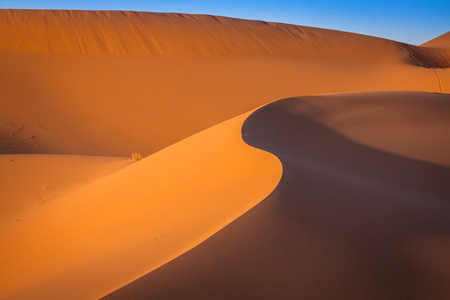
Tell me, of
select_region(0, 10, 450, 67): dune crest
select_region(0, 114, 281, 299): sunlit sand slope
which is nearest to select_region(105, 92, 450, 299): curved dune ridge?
select_region(0, 114, 281, 299): sunlit sand slope

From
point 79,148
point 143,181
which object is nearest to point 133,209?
point 143,181

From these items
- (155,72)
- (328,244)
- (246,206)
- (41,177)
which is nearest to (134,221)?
(246,206)

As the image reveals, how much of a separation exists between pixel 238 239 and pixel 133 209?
5.22 ft

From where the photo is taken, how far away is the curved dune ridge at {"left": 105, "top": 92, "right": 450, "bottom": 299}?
197 cm

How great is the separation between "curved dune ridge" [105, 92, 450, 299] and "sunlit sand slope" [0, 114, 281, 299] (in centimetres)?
19

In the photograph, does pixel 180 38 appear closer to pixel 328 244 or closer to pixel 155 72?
pixel 155 72

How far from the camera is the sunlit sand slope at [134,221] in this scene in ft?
7.77

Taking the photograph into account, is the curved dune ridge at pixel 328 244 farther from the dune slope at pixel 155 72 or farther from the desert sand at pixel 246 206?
the dune slope at pixel 155 72

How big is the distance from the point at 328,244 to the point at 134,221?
162cm

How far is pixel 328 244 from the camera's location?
230 centimetres

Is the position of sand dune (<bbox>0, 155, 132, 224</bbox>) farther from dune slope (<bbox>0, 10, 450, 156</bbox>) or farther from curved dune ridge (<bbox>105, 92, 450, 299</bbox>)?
curved dune ridge (<bbox>105, 92, 450, 299</bbox>)

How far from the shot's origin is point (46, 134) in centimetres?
1034

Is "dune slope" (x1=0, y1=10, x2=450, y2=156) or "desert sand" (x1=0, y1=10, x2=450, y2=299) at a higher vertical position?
"dune slope" (x1=0, y1=10, x2=450, y2=156)

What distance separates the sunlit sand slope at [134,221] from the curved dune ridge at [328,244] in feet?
0.62
